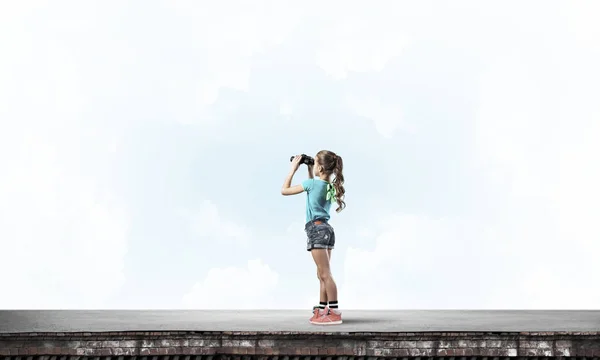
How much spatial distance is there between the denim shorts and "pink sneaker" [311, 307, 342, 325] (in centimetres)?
71

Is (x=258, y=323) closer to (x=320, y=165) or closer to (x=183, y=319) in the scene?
(x=183, y=319)

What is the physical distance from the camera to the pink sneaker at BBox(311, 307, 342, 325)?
9.10 metres

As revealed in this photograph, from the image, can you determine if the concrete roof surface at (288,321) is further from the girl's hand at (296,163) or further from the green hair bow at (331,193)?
the girl's hand at (296,163)

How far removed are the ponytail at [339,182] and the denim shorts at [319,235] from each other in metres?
0.26

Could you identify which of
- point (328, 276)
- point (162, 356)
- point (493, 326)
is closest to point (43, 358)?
point (162, 356)

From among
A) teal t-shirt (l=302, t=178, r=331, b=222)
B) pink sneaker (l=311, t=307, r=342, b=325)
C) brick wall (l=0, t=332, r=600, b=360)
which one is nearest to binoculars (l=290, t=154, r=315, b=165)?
teal t-shirt (l=302, t=178, r=331, b=222)

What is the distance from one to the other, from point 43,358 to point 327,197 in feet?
11.6

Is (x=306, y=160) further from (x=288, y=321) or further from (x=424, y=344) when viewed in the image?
(x=424, y=344)

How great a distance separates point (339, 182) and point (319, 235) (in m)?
0.66

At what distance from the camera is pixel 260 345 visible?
7.53 m

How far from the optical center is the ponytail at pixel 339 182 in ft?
31.6

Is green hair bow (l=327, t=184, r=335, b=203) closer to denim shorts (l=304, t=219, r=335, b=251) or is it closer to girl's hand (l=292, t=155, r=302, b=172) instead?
denim shorts (l=304, t=219, r=335, b=251)

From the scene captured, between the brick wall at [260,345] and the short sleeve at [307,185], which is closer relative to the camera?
the brick wall at [260,345]

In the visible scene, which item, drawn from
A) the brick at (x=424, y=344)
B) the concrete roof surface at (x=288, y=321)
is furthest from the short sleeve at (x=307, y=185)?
→ the brick at (x=424, y=344)
